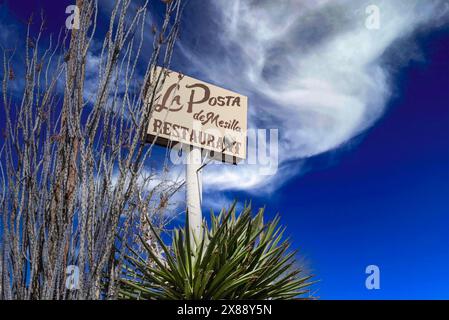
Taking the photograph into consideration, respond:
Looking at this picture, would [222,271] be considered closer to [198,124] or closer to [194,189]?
[194,189]

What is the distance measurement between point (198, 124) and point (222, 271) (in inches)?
129

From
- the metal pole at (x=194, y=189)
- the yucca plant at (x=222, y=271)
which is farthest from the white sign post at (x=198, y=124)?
the yucca plant at (x=222, y=271)

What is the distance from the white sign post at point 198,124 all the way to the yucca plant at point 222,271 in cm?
136

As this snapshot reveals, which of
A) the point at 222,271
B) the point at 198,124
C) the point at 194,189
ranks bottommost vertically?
the point at 222,271

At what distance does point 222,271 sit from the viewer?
421 cm

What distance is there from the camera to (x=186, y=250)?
452 cm

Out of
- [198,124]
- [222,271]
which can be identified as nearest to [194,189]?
[198,124]

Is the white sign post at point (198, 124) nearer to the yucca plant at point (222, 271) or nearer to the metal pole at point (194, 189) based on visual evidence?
the metal pole at point (194, 189)

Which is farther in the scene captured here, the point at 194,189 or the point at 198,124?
the point at 198,124

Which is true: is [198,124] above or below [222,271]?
above

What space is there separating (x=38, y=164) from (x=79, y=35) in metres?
0.82

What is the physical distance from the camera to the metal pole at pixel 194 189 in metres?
6.14

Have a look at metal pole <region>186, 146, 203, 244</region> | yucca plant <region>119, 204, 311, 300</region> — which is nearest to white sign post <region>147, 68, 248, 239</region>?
metal pole <region>186, 146, 203, 244</region>

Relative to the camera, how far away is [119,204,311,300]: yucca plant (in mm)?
4246
